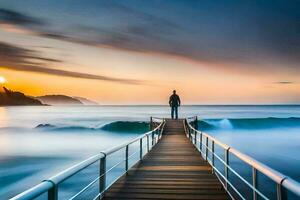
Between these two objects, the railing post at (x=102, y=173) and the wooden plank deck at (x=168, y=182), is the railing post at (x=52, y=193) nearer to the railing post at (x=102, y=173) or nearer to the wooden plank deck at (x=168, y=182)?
the railing post at (x=102, y=173)

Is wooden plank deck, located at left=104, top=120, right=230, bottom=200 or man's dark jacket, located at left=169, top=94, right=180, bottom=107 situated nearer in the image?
wooden plank deck, located at left=104, top=120, right=230, bottom=200

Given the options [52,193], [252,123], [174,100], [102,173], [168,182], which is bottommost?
[168,182]

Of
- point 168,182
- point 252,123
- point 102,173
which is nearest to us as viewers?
point 102,173

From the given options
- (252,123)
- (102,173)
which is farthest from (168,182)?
(252,123)

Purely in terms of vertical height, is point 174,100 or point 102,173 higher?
point 174,100

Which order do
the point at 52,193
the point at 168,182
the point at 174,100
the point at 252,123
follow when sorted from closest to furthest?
the point at 52,193 → the point at 168,182 → the point at 174,100 → the point at 252,123

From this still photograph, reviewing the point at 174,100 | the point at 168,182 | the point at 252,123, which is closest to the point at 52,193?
the point at 168,182

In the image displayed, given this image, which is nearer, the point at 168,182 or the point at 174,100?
the point at 168,182

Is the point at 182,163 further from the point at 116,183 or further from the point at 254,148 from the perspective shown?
the point at 254,148

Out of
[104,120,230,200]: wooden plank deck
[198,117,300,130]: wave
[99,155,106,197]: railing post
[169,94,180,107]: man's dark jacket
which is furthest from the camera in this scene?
[198,117,300,130]: wave

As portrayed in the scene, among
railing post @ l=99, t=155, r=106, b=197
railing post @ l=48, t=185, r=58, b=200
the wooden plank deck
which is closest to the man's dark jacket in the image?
the wooden plank deck

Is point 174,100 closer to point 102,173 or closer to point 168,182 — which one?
point 168,182

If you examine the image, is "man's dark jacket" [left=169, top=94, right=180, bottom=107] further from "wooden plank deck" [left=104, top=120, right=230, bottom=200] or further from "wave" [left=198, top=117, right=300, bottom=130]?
"wave" [left=198, top=117, right=300, bottom=130]

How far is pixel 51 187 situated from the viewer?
100.0 inches
